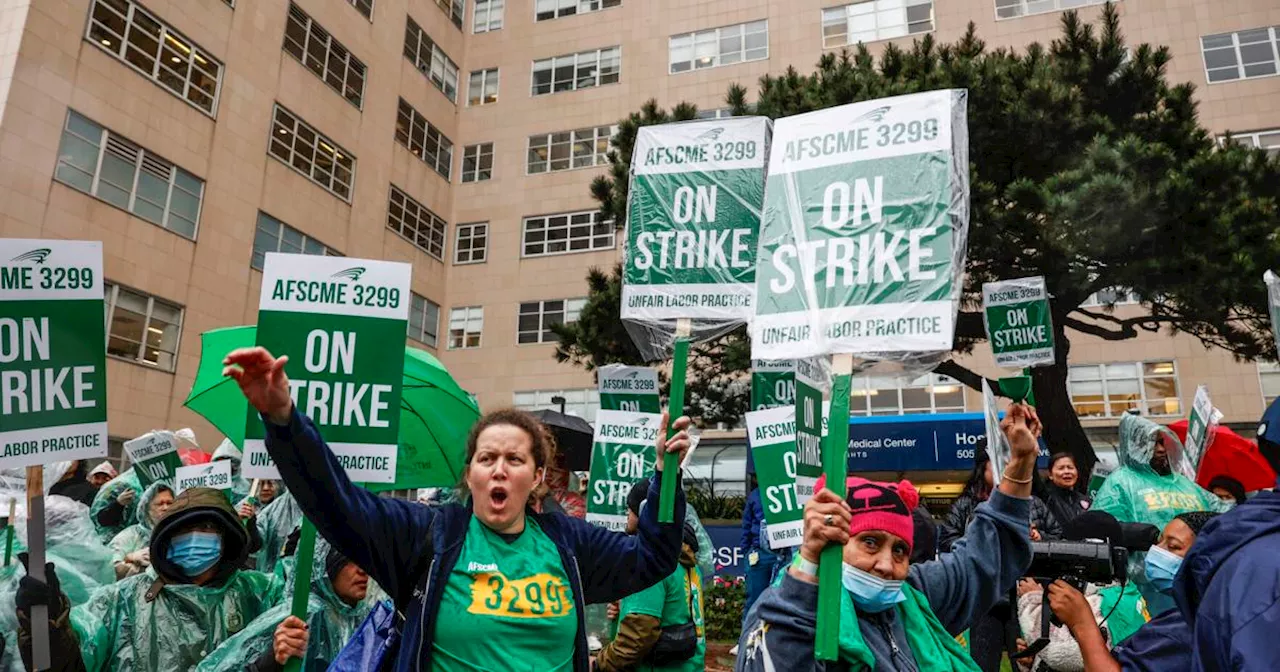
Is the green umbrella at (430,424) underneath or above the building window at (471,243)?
underneath

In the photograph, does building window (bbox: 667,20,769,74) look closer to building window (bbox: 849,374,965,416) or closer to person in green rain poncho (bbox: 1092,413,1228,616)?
building window (bbox: 849,374,965,416)

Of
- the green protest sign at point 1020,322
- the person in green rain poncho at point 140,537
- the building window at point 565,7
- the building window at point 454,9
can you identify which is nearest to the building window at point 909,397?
the building window at point 565,7

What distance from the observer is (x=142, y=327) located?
18609 mm

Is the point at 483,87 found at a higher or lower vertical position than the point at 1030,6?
higher

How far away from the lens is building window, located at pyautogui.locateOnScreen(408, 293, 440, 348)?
27.7 meters

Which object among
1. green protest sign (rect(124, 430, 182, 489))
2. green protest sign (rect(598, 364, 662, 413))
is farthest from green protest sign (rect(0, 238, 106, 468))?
green protest sign (rect(598, 364, 662, 413))

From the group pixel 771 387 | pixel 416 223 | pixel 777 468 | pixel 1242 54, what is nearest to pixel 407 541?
pixel 777 468

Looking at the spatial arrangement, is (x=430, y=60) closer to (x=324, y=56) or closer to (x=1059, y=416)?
(x=324, y=56)

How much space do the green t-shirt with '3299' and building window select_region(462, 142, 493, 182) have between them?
28.3m

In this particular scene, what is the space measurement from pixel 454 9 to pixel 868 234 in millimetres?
31352

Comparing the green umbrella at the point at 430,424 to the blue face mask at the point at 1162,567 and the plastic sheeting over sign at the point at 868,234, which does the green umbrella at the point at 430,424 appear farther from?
the blue face mask at the point at 1162,567

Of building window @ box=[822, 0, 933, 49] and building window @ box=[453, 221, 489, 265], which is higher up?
building window @ box=[822, 0, 933, 49]

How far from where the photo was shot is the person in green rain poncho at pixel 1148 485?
6.27 m

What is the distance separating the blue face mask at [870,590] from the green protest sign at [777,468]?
3748 millimetres
